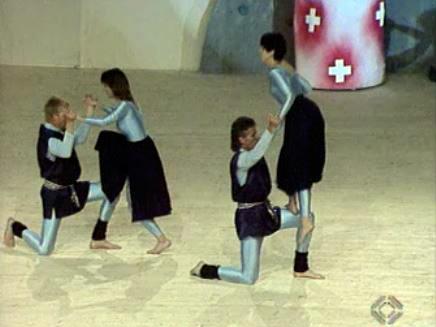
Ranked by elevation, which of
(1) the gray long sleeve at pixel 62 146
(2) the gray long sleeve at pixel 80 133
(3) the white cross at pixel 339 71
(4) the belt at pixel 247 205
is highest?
(2) the gray long sleeve at pixel 80 133

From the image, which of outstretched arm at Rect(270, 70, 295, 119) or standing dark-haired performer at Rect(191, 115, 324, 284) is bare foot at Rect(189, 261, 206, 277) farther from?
outstretched arm at Rect(270, 70, 295, 119)

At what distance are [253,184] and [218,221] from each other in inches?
9.1

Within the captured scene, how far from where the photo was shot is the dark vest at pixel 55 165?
4.00 feet

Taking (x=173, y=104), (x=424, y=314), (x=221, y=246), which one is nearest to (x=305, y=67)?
(x=173, y=104)

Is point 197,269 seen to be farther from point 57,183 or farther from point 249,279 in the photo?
point 57,183

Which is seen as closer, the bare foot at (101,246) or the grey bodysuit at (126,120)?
the grey bodysuit at (126,120)

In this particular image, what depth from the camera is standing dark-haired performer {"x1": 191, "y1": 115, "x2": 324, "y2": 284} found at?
1.14m

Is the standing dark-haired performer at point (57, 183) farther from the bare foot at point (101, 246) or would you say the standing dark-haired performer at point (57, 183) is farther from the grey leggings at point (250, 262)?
the grey leggings at point (250, 262)

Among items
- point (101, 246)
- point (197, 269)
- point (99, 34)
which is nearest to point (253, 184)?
point (197, 269)

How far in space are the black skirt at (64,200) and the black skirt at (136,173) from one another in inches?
1.0

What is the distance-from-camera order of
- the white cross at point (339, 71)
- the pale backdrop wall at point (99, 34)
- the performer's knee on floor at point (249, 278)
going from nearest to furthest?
the performer's knee on floor at point (249, 278)
the white cross at point (339, 71)
the pale backdrop wall at point (99, 34)

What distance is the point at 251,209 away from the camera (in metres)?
1.18

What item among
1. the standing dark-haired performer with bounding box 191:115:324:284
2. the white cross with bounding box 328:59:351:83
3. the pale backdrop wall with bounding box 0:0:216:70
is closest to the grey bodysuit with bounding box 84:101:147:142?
the standing dark-haired performer with bounding box 191:115:324:284

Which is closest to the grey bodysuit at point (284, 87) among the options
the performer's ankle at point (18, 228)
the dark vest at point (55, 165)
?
the dark vest at point (55, 165)
